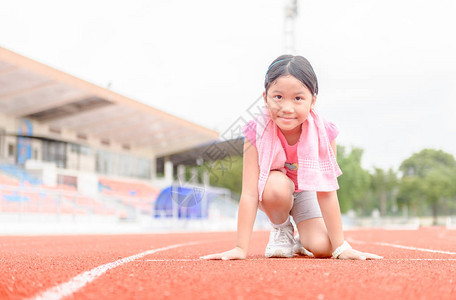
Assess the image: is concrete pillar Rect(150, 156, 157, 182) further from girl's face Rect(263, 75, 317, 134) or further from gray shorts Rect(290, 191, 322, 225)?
girl's face Rect(263, 75, 317, 134)

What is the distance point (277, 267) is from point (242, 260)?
0.51 meters

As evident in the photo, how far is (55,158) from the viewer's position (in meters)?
28.1

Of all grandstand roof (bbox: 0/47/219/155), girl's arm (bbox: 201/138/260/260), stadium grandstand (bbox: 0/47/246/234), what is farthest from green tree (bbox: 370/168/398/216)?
girl's arm (bbox: 201/138/260/260)

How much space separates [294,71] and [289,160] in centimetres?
77

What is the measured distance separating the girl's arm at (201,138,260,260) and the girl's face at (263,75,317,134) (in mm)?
396

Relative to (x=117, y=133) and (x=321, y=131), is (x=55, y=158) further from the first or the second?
(x=321, y=131)

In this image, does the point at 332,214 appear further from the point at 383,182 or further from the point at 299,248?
the point at 383,182

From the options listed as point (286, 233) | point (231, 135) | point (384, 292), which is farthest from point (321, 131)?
point (384, 292)

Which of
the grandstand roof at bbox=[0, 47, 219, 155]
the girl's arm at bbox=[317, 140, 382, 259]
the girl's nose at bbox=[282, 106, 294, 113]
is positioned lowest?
the girl's arm at bbox=[317, 140, 382, 259]

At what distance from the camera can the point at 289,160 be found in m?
3.66

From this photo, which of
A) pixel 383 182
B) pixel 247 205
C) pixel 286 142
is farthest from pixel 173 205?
pixel 383 182

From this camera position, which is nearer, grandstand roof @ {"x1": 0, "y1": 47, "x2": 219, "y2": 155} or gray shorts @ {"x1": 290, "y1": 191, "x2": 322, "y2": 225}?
gray shorts @ {"x1": 290, "y1": 191, "x2": 322, "y2": 225}

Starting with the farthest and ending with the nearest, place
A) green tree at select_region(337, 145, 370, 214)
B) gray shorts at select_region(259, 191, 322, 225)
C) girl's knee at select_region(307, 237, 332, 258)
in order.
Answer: green tree at select_region(337, 145, 370, 214) < gray shorts at select_region(259, 191, 322, 225) < girl's knee at select_region(307, 237, 332, 258)

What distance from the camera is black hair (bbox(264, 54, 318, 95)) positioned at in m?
3.15
